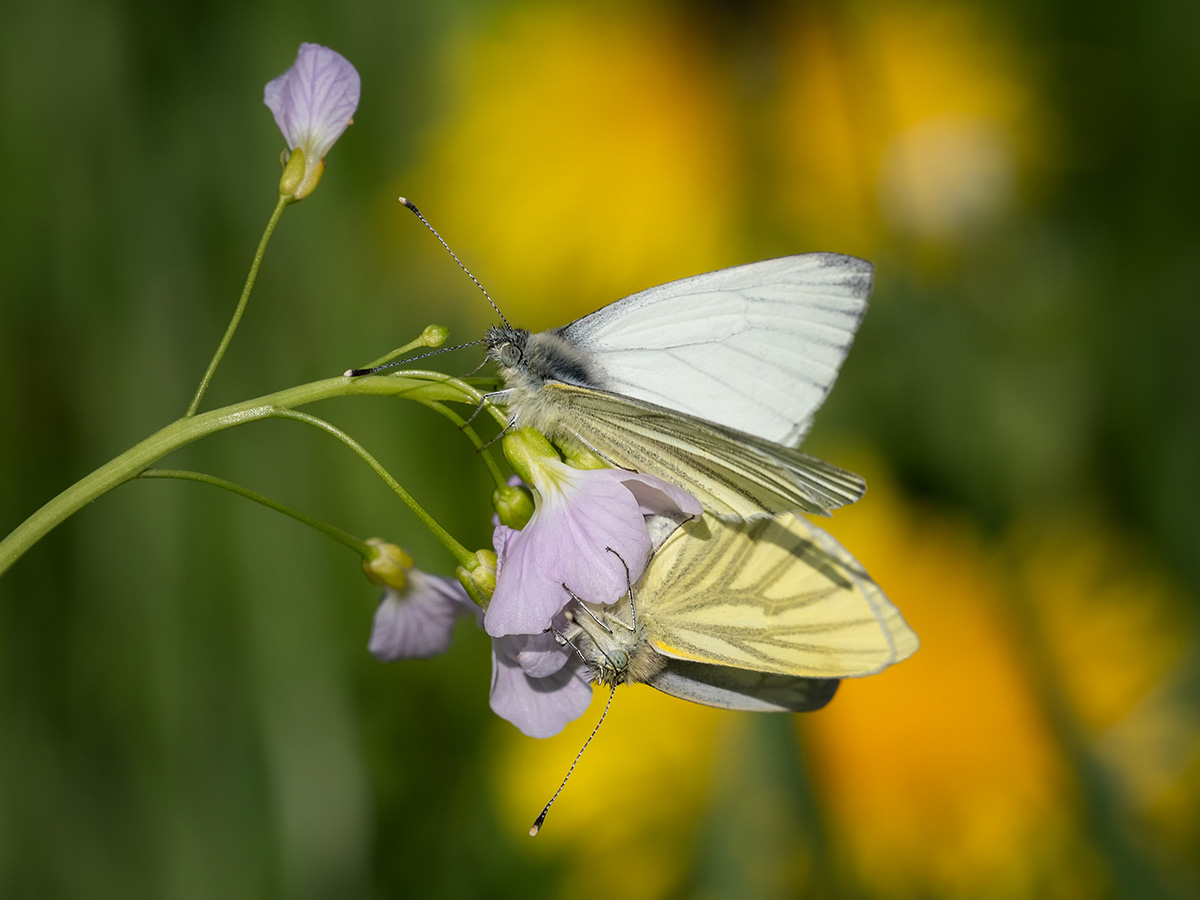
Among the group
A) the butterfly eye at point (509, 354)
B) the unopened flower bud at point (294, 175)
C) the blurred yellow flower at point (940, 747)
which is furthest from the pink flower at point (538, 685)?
the blurred yellow flower at point (940, 747)

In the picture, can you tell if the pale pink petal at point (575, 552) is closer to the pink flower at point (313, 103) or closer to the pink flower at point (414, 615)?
the pink flower at point (414, 615)

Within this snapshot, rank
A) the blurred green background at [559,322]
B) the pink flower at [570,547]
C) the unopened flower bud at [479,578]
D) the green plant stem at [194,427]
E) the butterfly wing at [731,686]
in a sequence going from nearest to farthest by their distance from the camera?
the green plant stem at [194,427] < the pink flower at [570,547] < the unopened flower bud at [479,578] < the butterfly wing at [731,686] < the blurred green background at [559,322]

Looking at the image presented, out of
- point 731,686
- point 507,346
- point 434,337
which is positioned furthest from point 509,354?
point 731,686

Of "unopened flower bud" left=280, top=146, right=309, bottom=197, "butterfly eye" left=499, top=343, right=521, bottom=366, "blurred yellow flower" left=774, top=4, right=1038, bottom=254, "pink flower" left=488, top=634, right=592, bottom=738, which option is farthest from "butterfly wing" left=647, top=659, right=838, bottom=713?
"blurred yellow flower" left=774, top=4, right=1038, bottom=254

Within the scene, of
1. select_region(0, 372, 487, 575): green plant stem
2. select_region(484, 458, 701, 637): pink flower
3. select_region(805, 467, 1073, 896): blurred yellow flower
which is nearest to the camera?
select_region(0, 372, 487, 575): green plant stem

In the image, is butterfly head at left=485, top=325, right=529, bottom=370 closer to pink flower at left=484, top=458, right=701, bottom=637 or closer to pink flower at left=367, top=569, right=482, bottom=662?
pink flower at left=484, top=458, right=701, bottom=637

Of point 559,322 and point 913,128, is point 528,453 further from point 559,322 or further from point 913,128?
point 913,128
